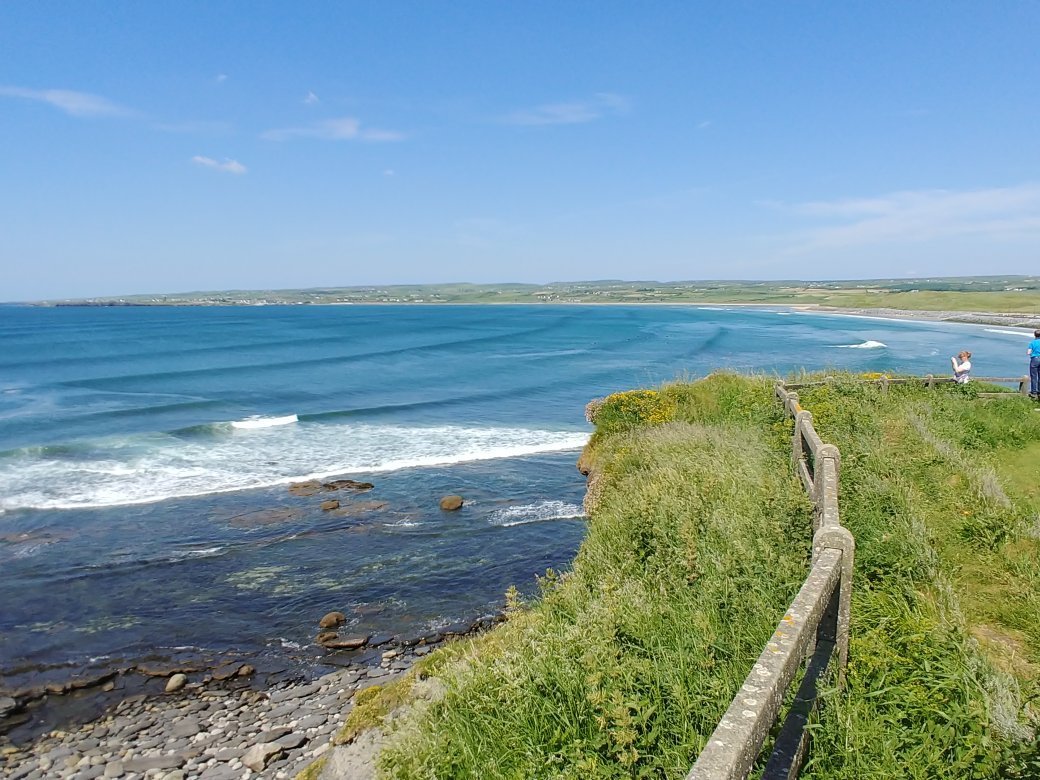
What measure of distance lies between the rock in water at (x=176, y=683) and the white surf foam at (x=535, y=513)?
947 cm

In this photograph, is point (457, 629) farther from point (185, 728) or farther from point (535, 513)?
point (535, 513)

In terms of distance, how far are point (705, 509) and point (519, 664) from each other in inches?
139

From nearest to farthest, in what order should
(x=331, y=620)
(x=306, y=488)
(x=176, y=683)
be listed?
(x=176, y=683)
(x=331, y=620)
(x=306, y=488)

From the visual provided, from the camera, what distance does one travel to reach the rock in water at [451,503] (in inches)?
821

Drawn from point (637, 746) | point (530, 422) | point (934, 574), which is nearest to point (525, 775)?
point (637, 746)

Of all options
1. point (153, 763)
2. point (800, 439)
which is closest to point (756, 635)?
point (800, 439)

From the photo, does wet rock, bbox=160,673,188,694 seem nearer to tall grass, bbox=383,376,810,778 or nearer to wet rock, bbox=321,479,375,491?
tall grass, bbox=383,376,810,778

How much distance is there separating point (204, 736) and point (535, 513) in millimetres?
11599

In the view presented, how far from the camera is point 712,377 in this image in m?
22.1

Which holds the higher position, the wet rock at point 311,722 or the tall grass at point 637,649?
the tall grass at point 637,649

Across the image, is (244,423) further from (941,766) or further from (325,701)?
(941,766)

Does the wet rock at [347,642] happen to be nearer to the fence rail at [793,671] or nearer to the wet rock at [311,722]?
the wet rock at [311,722]

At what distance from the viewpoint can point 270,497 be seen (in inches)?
876

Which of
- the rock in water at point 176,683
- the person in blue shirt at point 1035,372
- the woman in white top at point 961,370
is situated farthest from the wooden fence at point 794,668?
the person in blue shirt at point 1035,372
